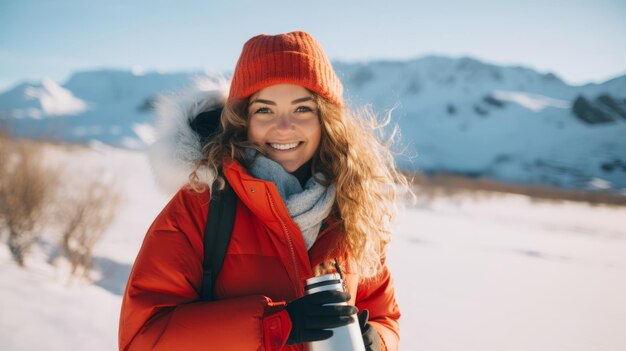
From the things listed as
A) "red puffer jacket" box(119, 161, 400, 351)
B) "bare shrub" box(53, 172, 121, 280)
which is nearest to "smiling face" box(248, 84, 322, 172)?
"red puffer jacket" box(119, 161, 400, 351)

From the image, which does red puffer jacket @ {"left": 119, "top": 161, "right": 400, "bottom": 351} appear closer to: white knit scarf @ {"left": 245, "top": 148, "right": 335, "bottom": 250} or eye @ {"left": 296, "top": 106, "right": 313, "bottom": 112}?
white knit scarf @ {"left": 245, "top": 148, "right": 335, "bottom": 250}

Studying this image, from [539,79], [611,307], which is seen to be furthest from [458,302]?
[539,79]

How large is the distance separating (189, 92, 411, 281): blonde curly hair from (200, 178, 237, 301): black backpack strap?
0.06m

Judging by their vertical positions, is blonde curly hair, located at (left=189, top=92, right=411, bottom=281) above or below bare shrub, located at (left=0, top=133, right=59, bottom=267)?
above

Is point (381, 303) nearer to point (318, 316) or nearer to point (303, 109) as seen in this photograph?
point (318, 316)

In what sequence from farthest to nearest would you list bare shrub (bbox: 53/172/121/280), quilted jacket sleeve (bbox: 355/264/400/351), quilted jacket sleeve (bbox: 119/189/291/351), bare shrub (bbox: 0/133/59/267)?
bare shrub (bbox: 53/172/121/280) < bare shrub (bbox: 0/133/59/267) < quilted jacket sleeve (bbox: 355/264/400/351) < quilted jacket sleeve (bbox: 119/189/291/351)

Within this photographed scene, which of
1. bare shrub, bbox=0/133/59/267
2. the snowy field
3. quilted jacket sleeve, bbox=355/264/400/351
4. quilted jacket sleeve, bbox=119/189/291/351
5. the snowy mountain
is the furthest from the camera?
the snowy mountain

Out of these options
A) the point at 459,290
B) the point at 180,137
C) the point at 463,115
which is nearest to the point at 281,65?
the point at 180,137

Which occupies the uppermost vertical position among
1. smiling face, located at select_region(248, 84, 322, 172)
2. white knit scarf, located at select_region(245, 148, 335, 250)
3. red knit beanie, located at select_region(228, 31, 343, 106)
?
red knit beanie, located at select_region(228, 31, 343, 106)

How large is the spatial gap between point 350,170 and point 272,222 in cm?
44

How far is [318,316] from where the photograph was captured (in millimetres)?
945

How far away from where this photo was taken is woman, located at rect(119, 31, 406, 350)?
924mm

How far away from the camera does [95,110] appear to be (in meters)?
64.7

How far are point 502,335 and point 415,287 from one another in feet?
3.95
